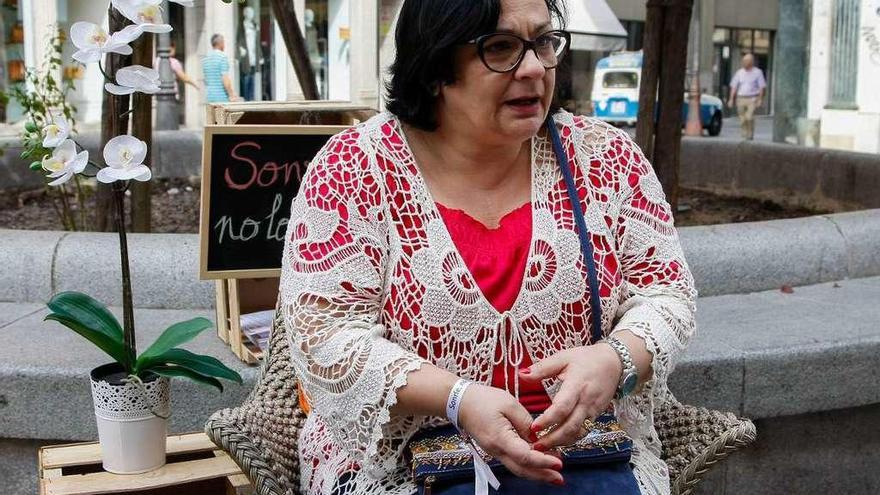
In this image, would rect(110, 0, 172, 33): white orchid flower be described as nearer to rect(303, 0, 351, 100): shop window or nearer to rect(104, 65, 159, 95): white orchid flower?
rect(104, 65, 159, 95): white orchid flower

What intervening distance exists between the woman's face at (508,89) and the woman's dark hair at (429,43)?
25 mm

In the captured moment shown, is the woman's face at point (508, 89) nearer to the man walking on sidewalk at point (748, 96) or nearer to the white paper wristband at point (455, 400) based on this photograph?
the white paper wristband at point (455, 400)

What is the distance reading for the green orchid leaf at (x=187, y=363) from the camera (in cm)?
238

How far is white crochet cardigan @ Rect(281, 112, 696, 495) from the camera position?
211 cm

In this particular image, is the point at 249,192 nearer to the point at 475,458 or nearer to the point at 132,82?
the point at 132,82

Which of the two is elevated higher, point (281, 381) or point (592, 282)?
point (592, 282)

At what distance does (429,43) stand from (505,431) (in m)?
0.80

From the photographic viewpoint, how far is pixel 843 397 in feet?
11.6

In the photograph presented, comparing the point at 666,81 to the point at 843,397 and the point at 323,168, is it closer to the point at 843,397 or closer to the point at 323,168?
the point at 843,397

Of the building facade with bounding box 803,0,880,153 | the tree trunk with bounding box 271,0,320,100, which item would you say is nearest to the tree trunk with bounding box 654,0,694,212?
the tree trunk with bounding box 271,0,320,100

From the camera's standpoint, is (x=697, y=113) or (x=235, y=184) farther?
(x=697, y=113)

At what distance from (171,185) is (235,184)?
610 centimetres

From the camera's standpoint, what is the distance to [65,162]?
2.28 m

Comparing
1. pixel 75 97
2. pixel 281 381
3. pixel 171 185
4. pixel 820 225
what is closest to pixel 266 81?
pixel 75 97
